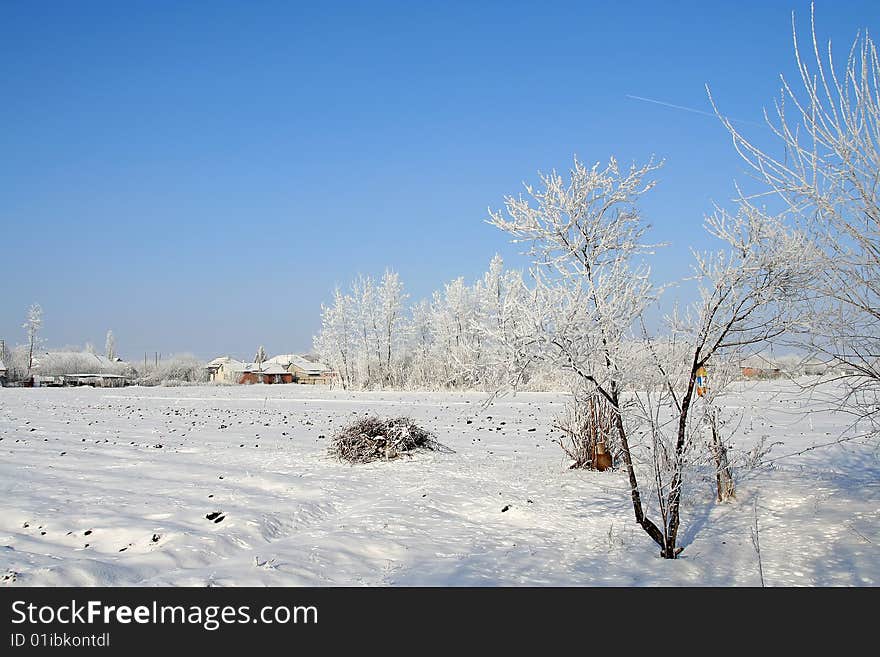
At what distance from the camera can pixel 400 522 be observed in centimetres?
725

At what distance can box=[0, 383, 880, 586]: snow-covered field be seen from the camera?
5.55 m

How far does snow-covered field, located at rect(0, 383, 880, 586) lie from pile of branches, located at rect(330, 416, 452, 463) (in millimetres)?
356

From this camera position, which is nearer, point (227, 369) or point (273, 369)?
point (227, 369)

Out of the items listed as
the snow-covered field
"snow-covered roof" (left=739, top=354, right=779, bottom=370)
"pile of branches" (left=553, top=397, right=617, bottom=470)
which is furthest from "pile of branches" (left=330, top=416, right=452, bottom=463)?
"snow-covered roof" (left=739, top=354, right=779, bottom=370)

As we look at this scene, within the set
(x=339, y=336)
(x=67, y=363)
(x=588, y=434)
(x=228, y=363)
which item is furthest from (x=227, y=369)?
(x=588, y=434)

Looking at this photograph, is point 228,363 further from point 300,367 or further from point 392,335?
point 392,335

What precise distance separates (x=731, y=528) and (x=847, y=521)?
48.2 inches

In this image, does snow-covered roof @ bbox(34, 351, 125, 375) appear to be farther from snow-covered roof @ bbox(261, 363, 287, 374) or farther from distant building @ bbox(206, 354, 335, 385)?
snow-covered roof @ bbox(261, 363, 287, 374)

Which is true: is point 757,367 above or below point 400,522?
above

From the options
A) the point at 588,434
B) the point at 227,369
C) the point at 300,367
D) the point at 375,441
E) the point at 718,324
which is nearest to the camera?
the point at 718,324

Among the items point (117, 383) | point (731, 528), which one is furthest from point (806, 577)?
point (117, 383)

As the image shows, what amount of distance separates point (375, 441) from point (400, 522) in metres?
4.58

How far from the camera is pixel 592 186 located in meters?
6.58

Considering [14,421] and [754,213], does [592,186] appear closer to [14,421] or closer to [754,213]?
[754,213]
